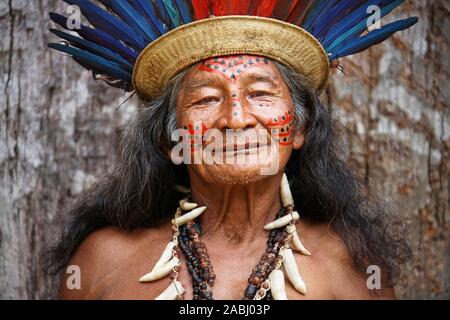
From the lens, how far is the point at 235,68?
321 cm

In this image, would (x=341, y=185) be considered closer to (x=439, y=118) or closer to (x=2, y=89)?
(x=439, y=118)

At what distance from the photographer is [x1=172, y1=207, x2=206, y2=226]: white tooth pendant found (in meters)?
3.40

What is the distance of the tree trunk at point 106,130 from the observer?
461 cm

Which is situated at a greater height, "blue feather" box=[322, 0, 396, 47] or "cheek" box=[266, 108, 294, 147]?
"blue feather" box=[322, 0, 396, 47]

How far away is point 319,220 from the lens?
3.54m

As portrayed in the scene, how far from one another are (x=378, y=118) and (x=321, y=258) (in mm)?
1608

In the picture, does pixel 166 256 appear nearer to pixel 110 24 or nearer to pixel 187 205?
pixel 187 205

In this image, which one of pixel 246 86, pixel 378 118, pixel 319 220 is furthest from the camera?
pixel 378 118

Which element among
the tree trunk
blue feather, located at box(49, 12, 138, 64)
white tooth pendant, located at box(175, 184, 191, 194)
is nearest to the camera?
blue feather, located at box(49, 12, 138, 64)

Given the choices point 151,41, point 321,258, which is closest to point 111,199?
point 151,41

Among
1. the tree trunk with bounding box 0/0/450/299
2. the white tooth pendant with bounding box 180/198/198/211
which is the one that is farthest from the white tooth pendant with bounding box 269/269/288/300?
the tree trunk with bounding box 0/0/450/299

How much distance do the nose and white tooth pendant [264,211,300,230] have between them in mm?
468

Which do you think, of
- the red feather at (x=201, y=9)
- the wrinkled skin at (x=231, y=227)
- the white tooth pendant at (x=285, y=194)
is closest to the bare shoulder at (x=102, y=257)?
the wrinkled skin at (x=231, y=227)

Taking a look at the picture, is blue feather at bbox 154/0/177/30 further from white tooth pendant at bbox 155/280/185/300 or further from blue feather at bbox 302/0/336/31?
white tooth pendant at bbox 155/280/185/300
